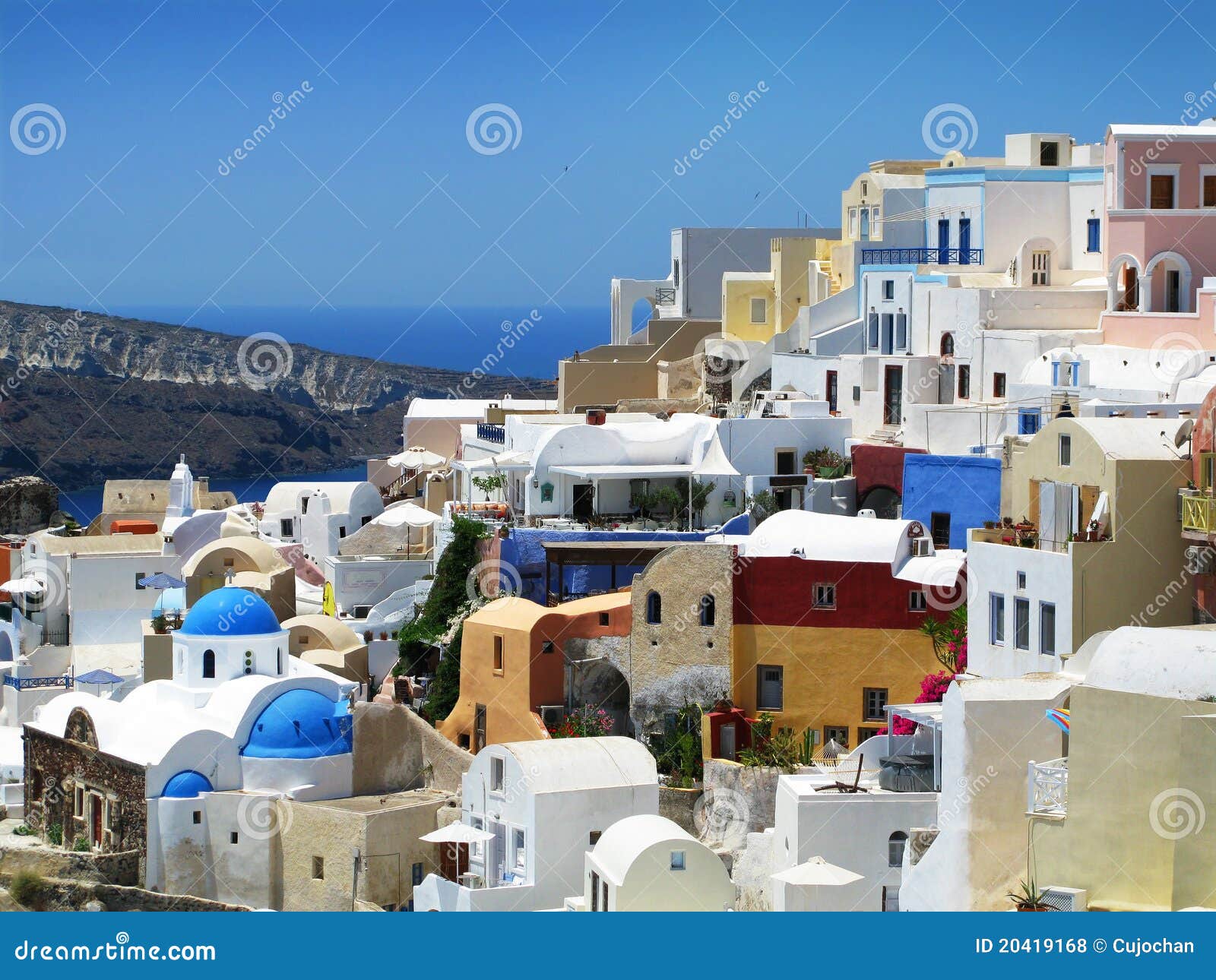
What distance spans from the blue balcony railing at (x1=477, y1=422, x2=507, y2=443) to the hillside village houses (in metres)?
0.12

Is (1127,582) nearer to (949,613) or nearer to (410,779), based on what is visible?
(949,613)

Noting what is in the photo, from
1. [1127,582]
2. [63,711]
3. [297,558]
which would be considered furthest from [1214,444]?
[297,558]

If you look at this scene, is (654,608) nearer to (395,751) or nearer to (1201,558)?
(395,751)

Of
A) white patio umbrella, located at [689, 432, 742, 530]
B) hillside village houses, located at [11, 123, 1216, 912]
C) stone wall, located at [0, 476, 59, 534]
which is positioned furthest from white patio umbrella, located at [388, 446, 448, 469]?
white patio umbrella, located at [689, 432, 742, 530]

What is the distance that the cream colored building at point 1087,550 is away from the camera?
24.7 metres

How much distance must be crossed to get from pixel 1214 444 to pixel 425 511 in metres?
21.1

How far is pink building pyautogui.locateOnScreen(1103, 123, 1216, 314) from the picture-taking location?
1364 inches

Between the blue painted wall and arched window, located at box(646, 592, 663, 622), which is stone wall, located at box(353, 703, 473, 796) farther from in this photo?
the blue painted wall

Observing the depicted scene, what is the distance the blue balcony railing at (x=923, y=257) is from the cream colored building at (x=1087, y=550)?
11.7m

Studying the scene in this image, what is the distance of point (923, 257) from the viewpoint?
1524 inches

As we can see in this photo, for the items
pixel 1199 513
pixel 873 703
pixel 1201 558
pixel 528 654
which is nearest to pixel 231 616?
pixel 528 654

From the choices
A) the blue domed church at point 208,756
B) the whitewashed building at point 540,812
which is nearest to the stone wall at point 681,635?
the whitewashed building at point 540,812

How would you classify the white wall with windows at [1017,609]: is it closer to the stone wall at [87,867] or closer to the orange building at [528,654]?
the orange building at [528,654]

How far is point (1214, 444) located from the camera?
78.8 feet
